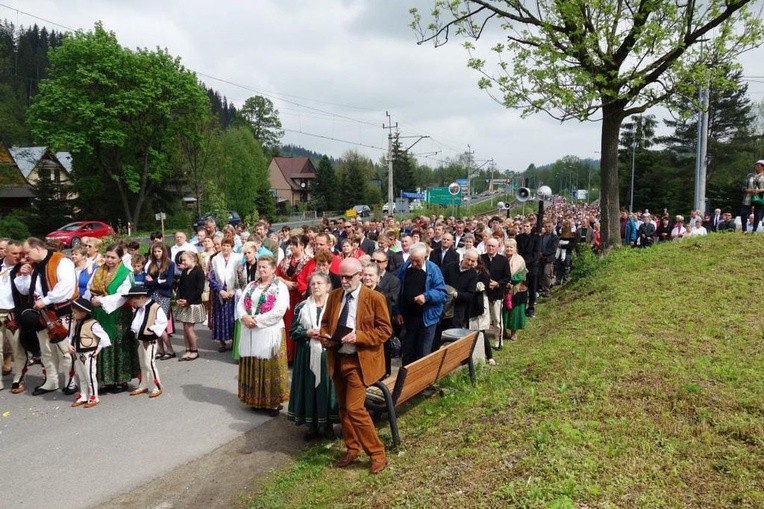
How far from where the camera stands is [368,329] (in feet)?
16.0

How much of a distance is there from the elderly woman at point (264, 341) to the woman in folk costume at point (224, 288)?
8.53 feet

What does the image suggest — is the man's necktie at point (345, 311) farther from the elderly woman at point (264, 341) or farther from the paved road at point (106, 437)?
the paved road at point (106, 437)

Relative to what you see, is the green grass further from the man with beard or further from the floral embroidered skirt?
the man with beard

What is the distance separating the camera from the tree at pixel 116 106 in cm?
3672

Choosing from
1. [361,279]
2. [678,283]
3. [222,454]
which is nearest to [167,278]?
[222,454]

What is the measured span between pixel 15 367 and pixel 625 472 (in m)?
7.64

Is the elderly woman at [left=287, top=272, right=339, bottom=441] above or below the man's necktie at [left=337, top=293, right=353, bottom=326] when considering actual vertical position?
below

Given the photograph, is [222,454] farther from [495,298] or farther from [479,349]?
[495,298]

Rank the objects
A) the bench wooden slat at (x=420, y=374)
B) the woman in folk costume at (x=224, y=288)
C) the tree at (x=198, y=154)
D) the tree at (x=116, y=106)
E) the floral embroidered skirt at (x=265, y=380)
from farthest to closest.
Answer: the tree at (x=198, y=154) < the tree at (x=116, y=106) < the woman in folk costume at (x=224, y=288) < the floral embroidered skirt at (x=265, y=380) < the bench wooden slat at (x=420, y=374)

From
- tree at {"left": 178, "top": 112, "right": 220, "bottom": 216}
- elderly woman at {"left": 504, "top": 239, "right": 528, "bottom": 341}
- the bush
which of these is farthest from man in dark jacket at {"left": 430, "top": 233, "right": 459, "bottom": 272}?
tree at {"left": 178, "top": 112, "right": 220, "bottom": 216}

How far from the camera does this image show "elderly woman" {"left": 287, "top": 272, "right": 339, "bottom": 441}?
5762 mm

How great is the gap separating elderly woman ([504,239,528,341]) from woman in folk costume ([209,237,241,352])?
4.74 m

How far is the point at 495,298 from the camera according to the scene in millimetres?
9211

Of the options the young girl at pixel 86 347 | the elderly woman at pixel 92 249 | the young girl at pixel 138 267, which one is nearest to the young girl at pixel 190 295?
the young girl at pixel 138 267
